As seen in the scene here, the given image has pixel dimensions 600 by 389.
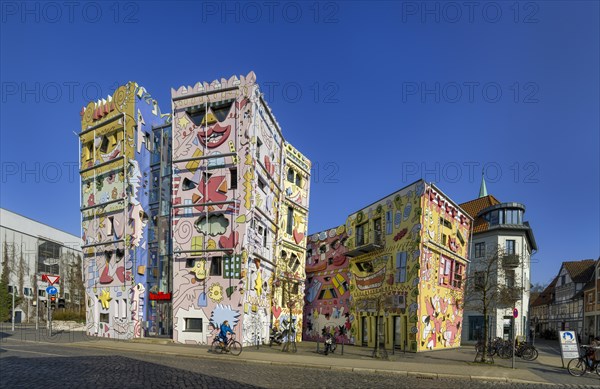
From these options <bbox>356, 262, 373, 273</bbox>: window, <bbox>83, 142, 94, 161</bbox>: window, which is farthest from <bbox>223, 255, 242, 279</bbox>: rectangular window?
<bbox>83, 142, 94, 161</bbox>: window

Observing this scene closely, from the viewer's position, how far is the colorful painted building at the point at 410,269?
27719 millimetres

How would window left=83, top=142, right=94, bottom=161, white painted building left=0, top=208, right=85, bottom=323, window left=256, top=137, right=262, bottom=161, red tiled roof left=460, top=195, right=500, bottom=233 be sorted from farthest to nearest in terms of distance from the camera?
1. white painted building left=0, top=208, right=85, bottom=323
2. red tiled roof left=460, top=195, right=500, bottom=233
3. window left=83, top=142, right=94, bottom=161
4. window left=256, top=137, right=262, bottom=161

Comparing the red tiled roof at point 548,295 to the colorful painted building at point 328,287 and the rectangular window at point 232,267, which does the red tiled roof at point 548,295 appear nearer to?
the colorful painted building at point 328,287

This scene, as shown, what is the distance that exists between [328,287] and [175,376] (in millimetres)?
27096

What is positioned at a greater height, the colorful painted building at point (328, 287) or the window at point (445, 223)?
the window at point (445, 223)

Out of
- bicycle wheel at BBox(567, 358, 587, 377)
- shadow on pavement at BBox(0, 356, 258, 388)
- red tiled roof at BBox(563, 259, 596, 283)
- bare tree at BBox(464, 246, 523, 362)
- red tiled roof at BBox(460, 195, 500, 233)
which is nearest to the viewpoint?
shadow on pavement at BBox(0, 356, 258, 388)

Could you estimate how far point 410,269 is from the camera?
27984 millimetres

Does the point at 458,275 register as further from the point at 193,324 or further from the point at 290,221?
the point at 193,324

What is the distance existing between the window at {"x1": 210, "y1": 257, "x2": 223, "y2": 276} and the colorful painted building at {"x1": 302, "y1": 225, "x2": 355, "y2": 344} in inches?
534

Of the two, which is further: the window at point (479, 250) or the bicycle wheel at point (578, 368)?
the window at point (479, 250)

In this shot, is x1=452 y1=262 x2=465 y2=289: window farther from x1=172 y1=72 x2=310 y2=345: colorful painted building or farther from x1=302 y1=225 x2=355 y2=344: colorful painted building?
x1=172 y1=72 x2=310 y2=345: colorful painted building

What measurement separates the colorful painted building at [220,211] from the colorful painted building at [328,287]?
8.87 m

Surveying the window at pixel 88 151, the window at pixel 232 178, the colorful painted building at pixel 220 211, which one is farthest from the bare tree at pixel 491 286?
the window at pixel 88 151

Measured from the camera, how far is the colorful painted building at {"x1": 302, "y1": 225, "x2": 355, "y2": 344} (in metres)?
36.4
